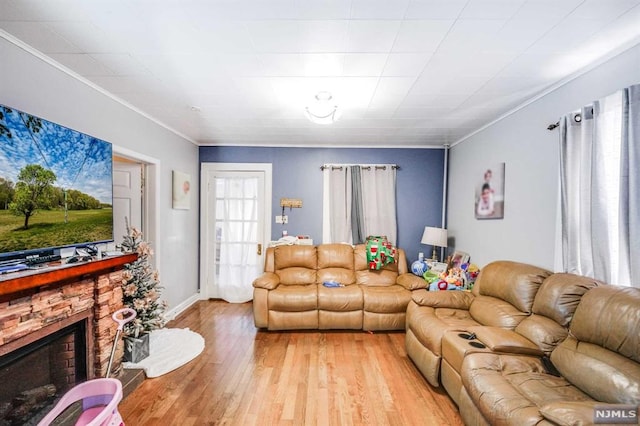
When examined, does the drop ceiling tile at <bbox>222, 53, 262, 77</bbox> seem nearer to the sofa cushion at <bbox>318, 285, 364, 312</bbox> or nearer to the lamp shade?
the sofa cushion at <bbox>318, 285, 364, 312</bbox>

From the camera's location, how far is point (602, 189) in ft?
6.17

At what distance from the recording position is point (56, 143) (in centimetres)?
185

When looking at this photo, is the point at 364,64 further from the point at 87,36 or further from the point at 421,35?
the point at 87,36

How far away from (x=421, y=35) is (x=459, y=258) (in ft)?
10.00

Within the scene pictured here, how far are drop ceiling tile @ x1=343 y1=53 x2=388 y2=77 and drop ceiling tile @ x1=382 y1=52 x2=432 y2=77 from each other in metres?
0.05

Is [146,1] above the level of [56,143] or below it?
above

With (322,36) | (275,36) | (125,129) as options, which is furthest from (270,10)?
(125,129)

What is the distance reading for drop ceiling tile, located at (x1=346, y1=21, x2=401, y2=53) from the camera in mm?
1620

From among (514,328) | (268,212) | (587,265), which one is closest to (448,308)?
(514,328)

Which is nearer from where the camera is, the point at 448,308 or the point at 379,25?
the point at 379,25

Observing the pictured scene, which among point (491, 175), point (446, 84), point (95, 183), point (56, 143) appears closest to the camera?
point (56, 143)

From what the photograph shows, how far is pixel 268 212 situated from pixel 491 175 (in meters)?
3.13

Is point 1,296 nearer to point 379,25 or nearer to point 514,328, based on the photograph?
point 379,25

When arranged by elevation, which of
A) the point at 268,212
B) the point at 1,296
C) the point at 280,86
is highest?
the point at 280,86
